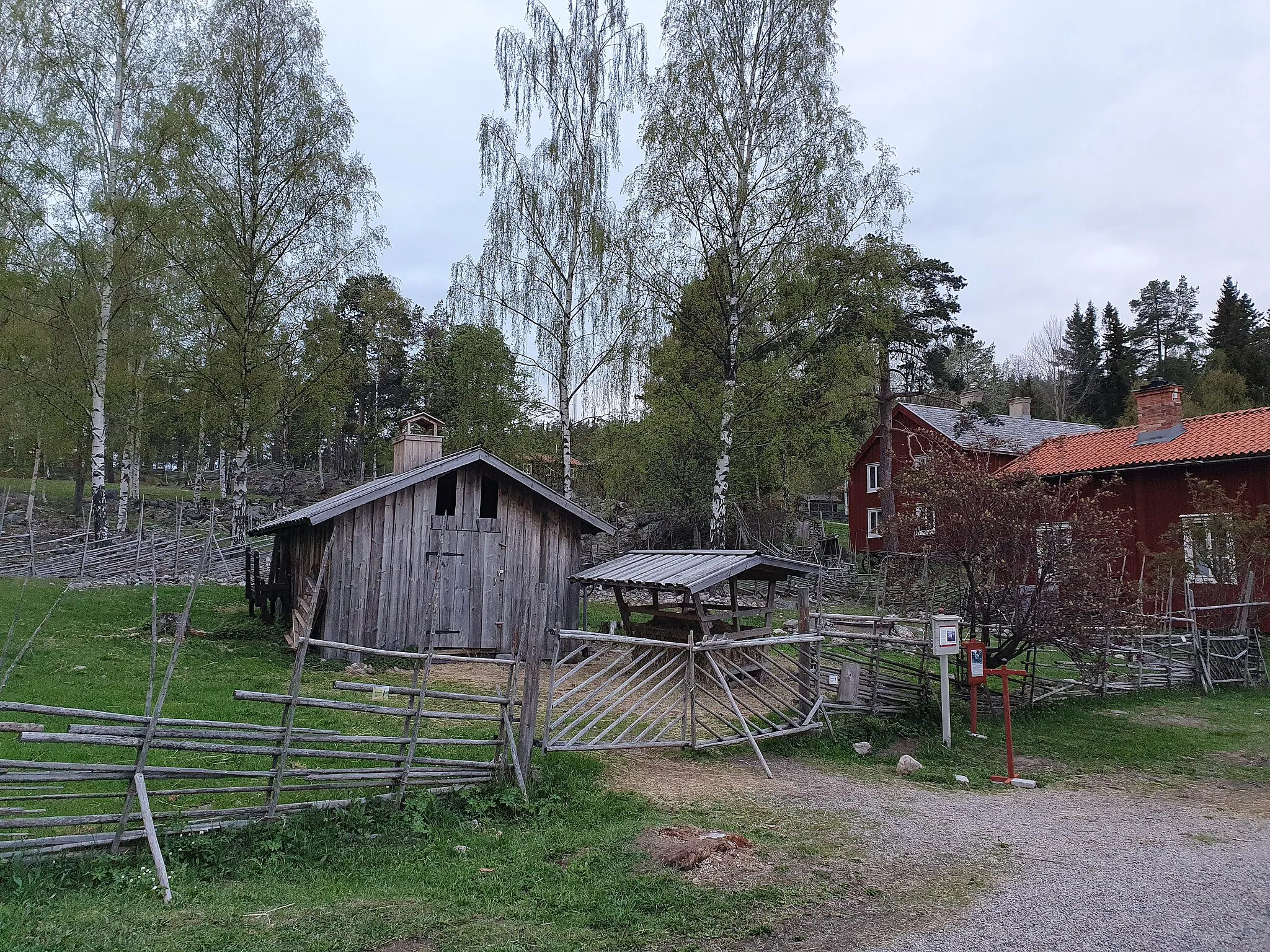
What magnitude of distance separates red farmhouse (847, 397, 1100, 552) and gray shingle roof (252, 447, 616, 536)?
15993mm

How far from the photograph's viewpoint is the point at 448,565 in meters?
15.8

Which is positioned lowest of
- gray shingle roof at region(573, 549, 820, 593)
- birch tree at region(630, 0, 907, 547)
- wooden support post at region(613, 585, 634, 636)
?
wooden support post at region(613, 585, 634, 636)

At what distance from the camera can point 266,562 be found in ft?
85.9

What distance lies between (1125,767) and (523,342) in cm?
1579

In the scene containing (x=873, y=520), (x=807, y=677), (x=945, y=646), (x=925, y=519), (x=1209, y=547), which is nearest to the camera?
(x=945, y=646)

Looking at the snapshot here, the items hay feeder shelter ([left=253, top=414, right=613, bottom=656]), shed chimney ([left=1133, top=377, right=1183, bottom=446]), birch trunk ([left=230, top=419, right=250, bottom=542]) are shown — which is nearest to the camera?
hay feeder shelter ([left=253, top=414, right=613, bottom=656])

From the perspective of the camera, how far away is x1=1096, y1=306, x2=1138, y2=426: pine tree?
4831 centimetres

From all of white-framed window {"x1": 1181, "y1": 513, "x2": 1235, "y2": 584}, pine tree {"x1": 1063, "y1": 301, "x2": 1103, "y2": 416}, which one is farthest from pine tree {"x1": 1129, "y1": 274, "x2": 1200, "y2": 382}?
white-framed window {"x1": 1181, "y1": 513, "x2": 1235, "y2": 584}

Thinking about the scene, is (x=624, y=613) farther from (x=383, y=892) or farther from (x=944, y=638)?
(x=383, y=892)

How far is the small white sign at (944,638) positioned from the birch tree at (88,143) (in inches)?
762

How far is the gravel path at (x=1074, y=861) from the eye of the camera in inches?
195

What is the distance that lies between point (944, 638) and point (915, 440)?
872 inches

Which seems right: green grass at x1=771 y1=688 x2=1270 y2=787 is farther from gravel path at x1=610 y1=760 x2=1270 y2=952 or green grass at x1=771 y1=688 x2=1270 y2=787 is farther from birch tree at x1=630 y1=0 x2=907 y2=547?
birch tree at x1=630 y1=0 x2=907 y2=547

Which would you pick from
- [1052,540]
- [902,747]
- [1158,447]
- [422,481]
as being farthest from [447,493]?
[1158,447]
